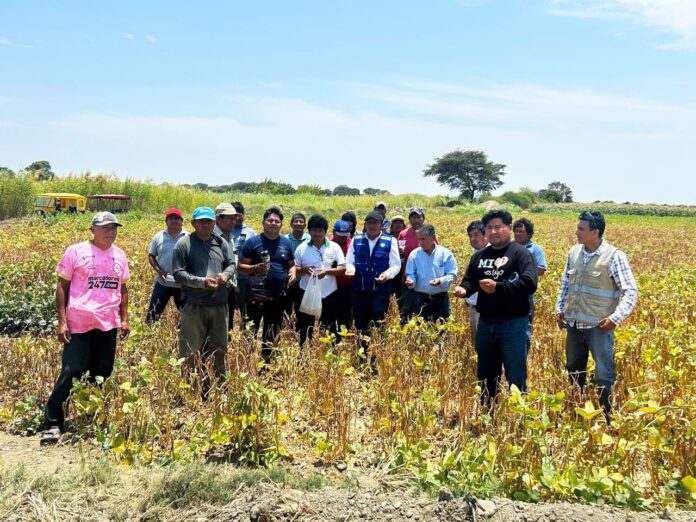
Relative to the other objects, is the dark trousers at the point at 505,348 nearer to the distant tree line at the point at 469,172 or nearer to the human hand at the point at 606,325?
the human hand at the point at 606,325

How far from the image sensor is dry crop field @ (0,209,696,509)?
3.28 meters

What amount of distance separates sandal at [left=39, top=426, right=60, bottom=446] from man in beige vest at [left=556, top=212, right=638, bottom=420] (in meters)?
3.93

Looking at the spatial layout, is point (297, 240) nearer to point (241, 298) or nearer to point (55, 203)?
point (241, 298)

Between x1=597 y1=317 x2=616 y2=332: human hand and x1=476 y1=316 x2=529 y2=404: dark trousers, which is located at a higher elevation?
x1=597 y1=317 x2=616 y2=332: human hand

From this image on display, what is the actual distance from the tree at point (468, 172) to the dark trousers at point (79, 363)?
67522mm

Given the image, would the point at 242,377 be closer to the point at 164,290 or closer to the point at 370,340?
the point at 370,340

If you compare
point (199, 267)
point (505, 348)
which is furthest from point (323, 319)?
point (505, 348)

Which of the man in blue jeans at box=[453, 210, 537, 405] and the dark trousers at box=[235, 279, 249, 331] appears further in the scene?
the dark trousers at box=[235, 279, 249, 331]

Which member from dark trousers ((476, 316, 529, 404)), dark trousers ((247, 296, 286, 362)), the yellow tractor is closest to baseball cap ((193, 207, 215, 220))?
dark trousers ((247, 296, 286, 362))

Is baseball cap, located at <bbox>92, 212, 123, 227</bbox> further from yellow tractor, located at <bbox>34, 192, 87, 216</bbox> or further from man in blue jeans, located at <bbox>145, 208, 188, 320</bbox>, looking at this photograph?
yellow tractor, located at <bbox>34, 192, 87, 216</bbox>

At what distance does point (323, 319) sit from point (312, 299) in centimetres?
56

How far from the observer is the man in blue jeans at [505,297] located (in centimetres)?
428

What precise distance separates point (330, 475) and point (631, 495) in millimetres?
1775

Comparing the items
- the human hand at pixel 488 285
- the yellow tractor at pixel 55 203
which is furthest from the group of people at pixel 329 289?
the yellow tractor at pixel 55 203
